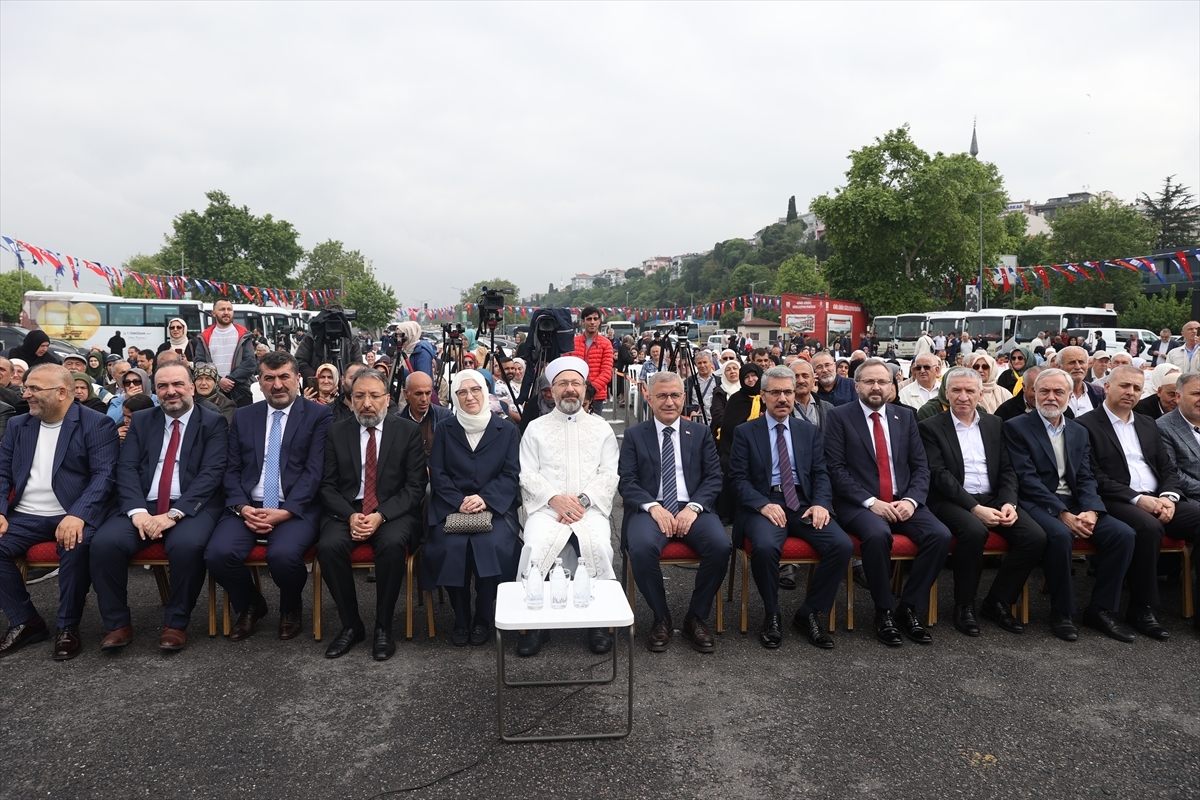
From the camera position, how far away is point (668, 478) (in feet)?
14.4

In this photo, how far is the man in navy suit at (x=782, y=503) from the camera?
4.02 meters

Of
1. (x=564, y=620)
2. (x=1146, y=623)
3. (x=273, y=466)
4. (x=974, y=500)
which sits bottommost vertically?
(x=1146, y=623)

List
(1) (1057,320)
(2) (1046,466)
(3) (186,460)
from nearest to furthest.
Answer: (3) (186,460), (2) (1046,466), (1) (1057,320)

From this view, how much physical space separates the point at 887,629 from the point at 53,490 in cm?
467

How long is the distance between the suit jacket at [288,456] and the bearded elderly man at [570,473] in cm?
121

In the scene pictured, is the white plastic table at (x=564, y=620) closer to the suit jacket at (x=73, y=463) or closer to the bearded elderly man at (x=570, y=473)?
the bearded elderly man at (x=570, y=473)

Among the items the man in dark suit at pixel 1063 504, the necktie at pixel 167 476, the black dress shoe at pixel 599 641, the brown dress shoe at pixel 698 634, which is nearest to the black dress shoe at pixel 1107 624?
the man in dark suit at pixel 1063 504

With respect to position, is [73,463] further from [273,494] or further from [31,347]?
[31,347]

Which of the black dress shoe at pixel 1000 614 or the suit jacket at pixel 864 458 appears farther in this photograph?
the suit jacket at pixel 864 458

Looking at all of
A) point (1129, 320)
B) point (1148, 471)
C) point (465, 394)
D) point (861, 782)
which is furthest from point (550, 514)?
point (1129, 320)

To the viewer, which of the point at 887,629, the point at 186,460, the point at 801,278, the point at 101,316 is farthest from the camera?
the point at 801,278

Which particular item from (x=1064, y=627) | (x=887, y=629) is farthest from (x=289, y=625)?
(x=1064, y=627)

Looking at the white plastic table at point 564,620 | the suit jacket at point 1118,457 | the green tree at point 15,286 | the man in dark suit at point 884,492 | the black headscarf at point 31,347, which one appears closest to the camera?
the white plastic table at point 564,620

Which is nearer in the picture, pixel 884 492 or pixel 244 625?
pixel 244 625
